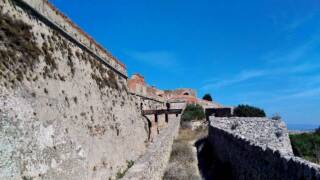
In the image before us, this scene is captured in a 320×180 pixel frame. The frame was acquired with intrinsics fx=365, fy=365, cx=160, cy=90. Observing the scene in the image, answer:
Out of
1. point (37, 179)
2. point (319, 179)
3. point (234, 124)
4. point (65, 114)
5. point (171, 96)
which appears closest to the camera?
point (319, 179)

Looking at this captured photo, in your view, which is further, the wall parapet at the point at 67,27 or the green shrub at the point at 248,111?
the green shrub at the point at 248,111

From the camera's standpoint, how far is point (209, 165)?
14250 millimetres

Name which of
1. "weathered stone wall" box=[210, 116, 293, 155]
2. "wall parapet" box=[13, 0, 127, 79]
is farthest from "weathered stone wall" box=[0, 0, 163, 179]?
"weathered stone wall" box=[210, 116, 293, 155]

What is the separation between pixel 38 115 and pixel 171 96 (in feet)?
122

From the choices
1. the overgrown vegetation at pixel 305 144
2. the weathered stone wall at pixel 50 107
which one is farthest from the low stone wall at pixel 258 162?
the overgrown vegetation at pixel 305 144

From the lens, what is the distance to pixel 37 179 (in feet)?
28.1

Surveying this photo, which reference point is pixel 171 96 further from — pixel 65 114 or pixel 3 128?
pixel 3 128

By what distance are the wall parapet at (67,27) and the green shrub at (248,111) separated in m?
14.8

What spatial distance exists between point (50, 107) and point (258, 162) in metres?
5.99

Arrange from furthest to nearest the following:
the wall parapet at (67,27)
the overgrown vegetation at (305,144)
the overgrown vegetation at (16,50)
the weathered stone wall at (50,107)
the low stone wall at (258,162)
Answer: the overgrown vegetation at (305,144)
the wall parapet at (67,27)
the overgrown vegetation at (16,50)
the weathered stone wall at (50,107)
the low stone wall at (258,162)

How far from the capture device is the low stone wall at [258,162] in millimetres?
5099

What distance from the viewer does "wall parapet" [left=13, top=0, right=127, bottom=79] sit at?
443 inches

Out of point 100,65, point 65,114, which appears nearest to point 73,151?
point 65,114

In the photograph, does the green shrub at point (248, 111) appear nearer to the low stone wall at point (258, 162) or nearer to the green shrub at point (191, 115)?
the green shrub at point (191, 115)
